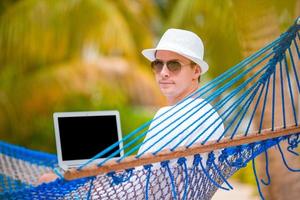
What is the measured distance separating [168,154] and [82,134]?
1.67 ft

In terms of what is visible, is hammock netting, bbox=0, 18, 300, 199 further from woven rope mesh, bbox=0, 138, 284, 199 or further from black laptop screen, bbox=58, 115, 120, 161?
Answer: black laptop screen, bbox=58, 115, 120, 161

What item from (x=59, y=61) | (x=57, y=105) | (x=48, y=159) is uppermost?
(x=59, y=61)

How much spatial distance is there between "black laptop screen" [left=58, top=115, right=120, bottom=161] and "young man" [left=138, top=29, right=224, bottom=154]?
24cm

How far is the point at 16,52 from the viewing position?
7.59 meters

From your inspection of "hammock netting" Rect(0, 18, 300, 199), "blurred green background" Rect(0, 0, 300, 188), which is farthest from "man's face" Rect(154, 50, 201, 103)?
"blurred green background" Rect(0, 0, 300, 188)

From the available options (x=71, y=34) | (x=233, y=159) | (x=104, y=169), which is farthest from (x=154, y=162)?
(x=71, y=34)

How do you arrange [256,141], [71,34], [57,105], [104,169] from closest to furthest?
[104,169] → [256,141] → [71,34] → [57,105]

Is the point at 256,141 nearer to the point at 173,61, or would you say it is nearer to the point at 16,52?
the point at 173,61

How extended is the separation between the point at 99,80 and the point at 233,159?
6.54 metres

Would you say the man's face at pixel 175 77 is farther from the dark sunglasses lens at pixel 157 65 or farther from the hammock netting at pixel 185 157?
the hammock netting at pixel 185 157

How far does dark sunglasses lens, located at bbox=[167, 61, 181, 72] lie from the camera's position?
2.53 meters

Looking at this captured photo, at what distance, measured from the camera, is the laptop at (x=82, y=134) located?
247 cm

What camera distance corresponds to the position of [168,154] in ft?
7.02

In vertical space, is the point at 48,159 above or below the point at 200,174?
above
